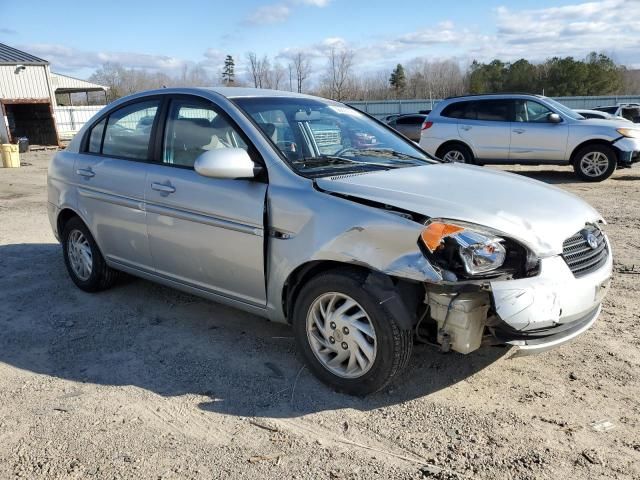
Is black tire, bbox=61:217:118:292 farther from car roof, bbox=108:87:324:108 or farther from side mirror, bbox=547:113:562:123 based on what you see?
side mirror, bbox=547:113:562:123

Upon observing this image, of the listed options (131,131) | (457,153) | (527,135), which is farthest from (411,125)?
(131,131)

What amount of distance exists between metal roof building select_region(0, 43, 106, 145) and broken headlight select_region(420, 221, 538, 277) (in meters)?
27.2

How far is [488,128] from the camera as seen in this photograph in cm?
1202

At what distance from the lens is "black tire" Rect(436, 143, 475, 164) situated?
40.7ft

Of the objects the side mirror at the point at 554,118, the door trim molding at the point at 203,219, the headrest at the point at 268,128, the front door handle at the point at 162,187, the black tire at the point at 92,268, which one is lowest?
the black tire at the point at 92,268

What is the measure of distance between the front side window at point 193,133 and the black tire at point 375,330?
1.15 metres

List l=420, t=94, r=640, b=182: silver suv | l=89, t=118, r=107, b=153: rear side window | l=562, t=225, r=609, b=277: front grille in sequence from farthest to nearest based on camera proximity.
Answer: l=420, t=94, r=640, b=182: silver suv < l=89, t=118, r=107, b=153: rear side window < l=562, t=225, r=609, b=277: front grille

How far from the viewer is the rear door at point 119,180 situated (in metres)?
4.30

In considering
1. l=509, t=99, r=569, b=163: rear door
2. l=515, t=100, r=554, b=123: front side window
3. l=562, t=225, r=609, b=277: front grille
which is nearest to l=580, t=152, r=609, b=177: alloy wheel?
l=509, t=99, r=569, b=163: rear door

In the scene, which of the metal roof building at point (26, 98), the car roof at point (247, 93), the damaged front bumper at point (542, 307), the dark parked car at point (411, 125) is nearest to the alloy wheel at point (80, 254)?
the car roof at point (247, 93)

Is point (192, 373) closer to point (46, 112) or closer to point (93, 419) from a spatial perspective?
point (93, 419)

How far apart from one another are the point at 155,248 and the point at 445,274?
93.5 inches

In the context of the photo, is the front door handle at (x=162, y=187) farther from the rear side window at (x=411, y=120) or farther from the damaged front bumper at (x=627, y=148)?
the rear side window at (x=411, y=120)

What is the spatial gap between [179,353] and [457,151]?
9951mm
